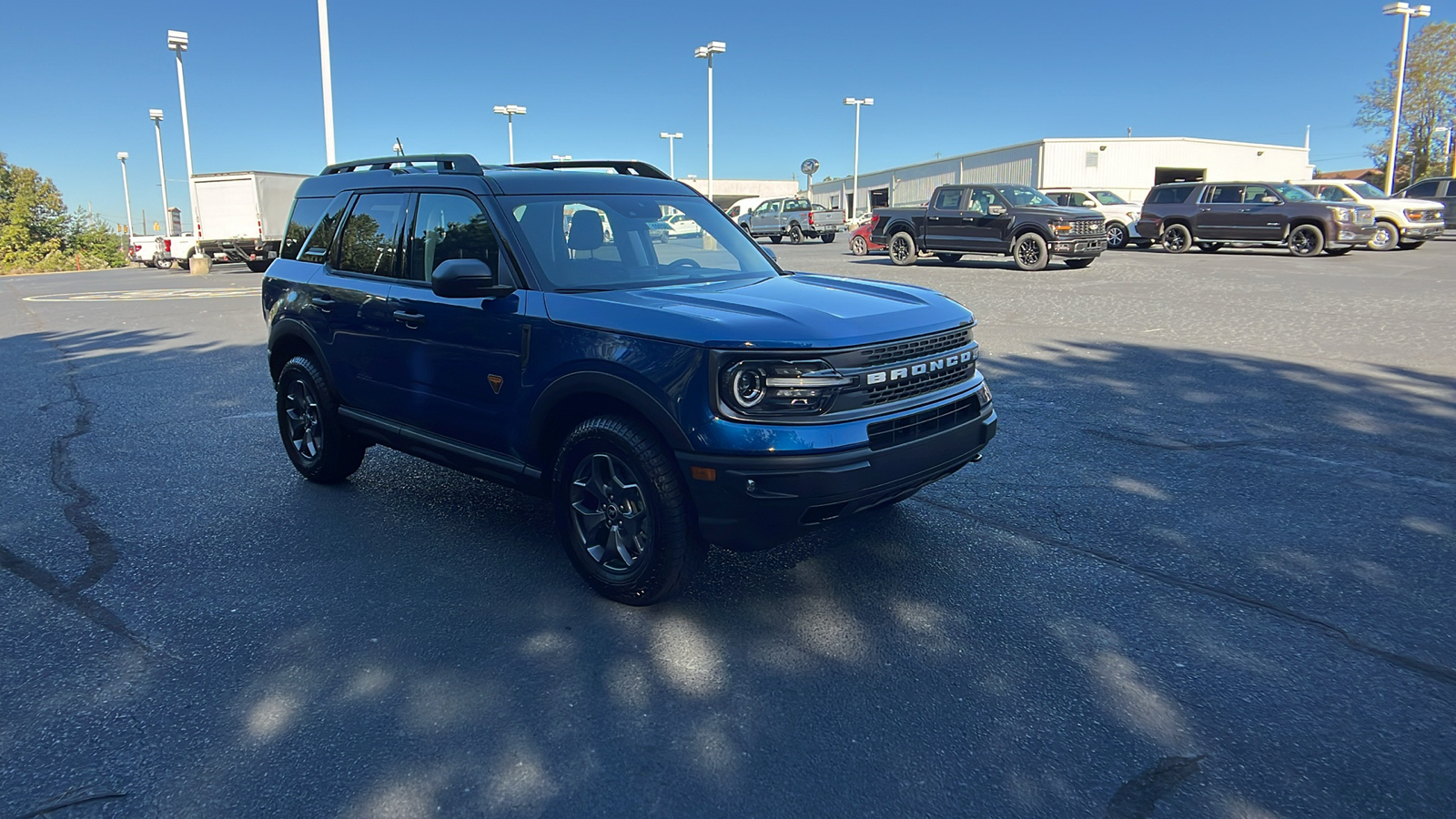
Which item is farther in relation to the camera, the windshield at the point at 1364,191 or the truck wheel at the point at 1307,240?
the windshield at the point at 1364,191

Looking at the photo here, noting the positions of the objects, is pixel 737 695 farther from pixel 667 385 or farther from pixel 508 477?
pixel 508 477

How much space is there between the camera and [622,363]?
3643 millimetres

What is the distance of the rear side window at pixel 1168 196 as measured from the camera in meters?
24.4

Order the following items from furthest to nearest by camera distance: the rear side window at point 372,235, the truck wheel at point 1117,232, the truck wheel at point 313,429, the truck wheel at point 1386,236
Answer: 1. the truck wheel at point 1117,232
2. the truck wheel at point 1386,236
3. the truck wheel at point 313,429
4. the rear side window at point 372,235

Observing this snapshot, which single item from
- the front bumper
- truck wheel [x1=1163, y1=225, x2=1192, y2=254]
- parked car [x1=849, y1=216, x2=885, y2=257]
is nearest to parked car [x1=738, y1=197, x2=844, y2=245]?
parked car [x1=849, y1=216, x2=885, y2=257]

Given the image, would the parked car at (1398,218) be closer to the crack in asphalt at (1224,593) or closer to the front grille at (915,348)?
the crack in asphalt at (1224,593)

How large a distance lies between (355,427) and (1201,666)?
427 cm

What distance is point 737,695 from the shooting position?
10.6 feet

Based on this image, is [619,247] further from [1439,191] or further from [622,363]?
[1439,191]

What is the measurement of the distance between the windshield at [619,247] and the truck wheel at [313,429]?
75.7 inches

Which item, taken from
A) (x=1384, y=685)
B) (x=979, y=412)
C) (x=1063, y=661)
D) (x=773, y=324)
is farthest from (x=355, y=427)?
(x=1384, y=685)

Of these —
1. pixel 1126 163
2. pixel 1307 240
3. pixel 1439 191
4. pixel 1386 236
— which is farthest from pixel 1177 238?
pixel 1126 163

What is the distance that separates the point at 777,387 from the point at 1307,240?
2289 centimetres

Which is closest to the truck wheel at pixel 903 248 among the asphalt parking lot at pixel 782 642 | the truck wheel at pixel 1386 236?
the truck wheel at pixel 1386 236
